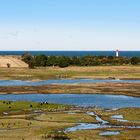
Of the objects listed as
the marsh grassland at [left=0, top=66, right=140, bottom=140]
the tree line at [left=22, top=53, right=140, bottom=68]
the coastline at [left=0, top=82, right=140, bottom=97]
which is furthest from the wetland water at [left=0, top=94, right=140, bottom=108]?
the tree line at [left=22, top=53, right=140, bottom=68]

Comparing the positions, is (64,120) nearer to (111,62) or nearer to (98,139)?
(98,139)

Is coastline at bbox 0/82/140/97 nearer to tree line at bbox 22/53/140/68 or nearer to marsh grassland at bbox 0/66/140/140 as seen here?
marsh grassland at bbox 0/66/140/140

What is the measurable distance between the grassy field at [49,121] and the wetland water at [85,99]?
6.62 m

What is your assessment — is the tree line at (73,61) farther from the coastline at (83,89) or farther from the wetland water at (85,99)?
the wetland water at (85,99)

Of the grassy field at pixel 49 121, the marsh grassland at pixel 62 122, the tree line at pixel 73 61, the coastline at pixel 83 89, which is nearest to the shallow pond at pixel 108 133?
the marsh grassland at pixel 62 122

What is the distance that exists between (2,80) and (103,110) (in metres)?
56.2

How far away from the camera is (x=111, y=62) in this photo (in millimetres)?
177750

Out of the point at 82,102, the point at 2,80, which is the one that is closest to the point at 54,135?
the point at 82,102

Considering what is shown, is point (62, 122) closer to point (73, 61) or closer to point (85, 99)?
point (85, 99)

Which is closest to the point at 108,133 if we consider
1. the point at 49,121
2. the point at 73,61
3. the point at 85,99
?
the point at 49,121

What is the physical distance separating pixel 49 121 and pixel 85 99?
2473 cm

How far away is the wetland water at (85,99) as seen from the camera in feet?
229

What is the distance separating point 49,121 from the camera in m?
52.1

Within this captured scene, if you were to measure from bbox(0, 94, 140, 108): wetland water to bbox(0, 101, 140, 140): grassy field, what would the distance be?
6.62 m
